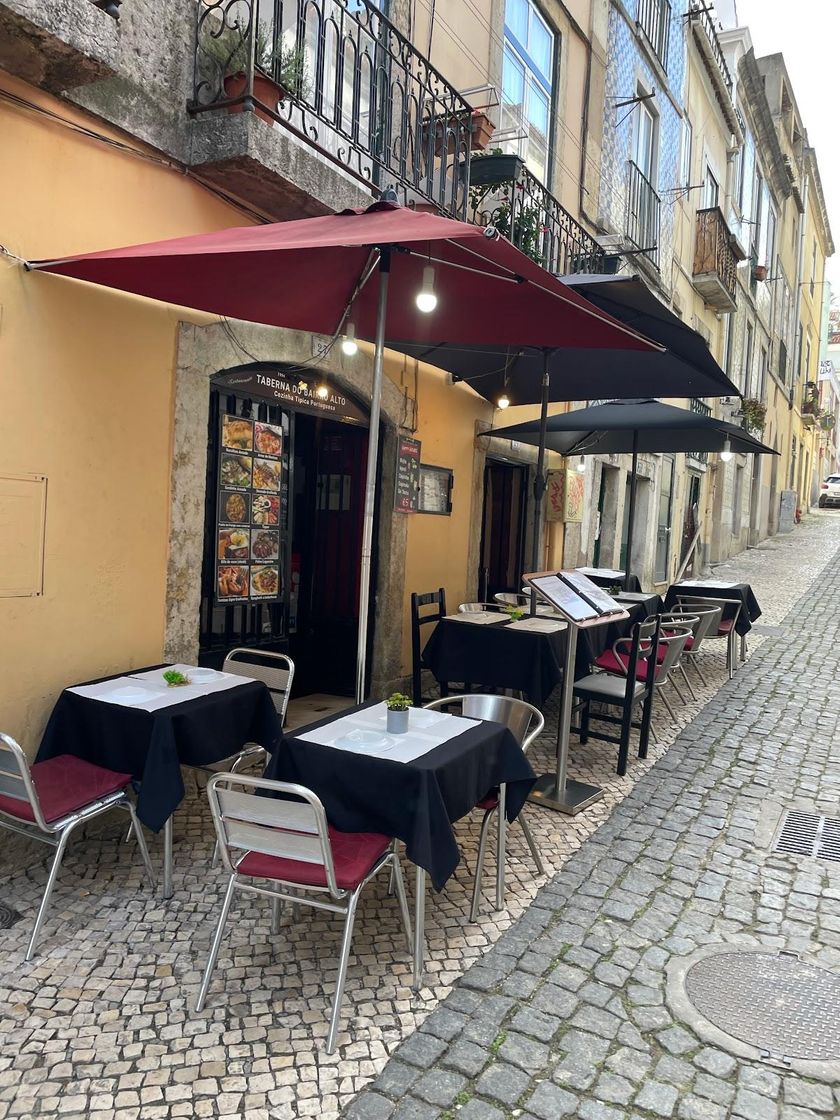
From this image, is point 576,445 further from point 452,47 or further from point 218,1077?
point 218,1077

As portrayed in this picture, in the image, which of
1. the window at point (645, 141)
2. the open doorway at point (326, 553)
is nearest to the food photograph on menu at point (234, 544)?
the open doorway at point (326, 553)

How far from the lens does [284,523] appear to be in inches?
225

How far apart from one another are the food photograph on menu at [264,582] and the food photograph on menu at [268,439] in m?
0.84

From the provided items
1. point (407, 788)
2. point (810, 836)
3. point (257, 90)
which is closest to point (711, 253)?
point (257, 90)

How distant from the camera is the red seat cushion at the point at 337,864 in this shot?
2629mm

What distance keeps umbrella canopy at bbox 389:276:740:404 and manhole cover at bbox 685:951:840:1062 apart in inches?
128

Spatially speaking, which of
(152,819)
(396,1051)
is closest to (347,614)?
(152,819)

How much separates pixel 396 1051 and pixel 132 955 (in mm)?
1135

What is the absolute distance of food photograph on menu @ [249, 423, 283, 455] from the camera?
529cm

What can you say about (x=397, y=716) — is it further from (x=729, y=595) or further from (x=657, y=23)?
(x=657, y=23)

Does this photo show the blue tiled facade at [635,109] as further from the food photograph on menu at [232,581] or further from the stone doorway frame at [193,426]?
the food photograph on menu at [232,581]

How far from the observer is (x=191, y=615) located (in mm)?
4605

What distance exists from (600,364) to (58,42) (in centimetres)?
427

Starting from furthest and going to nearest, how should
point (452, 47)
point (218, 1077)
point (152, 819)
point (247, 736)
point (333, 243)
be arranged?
point (452, 47) → point (247, 736) → point (152, 819) → point (333, 243) → point (218, 1077)
